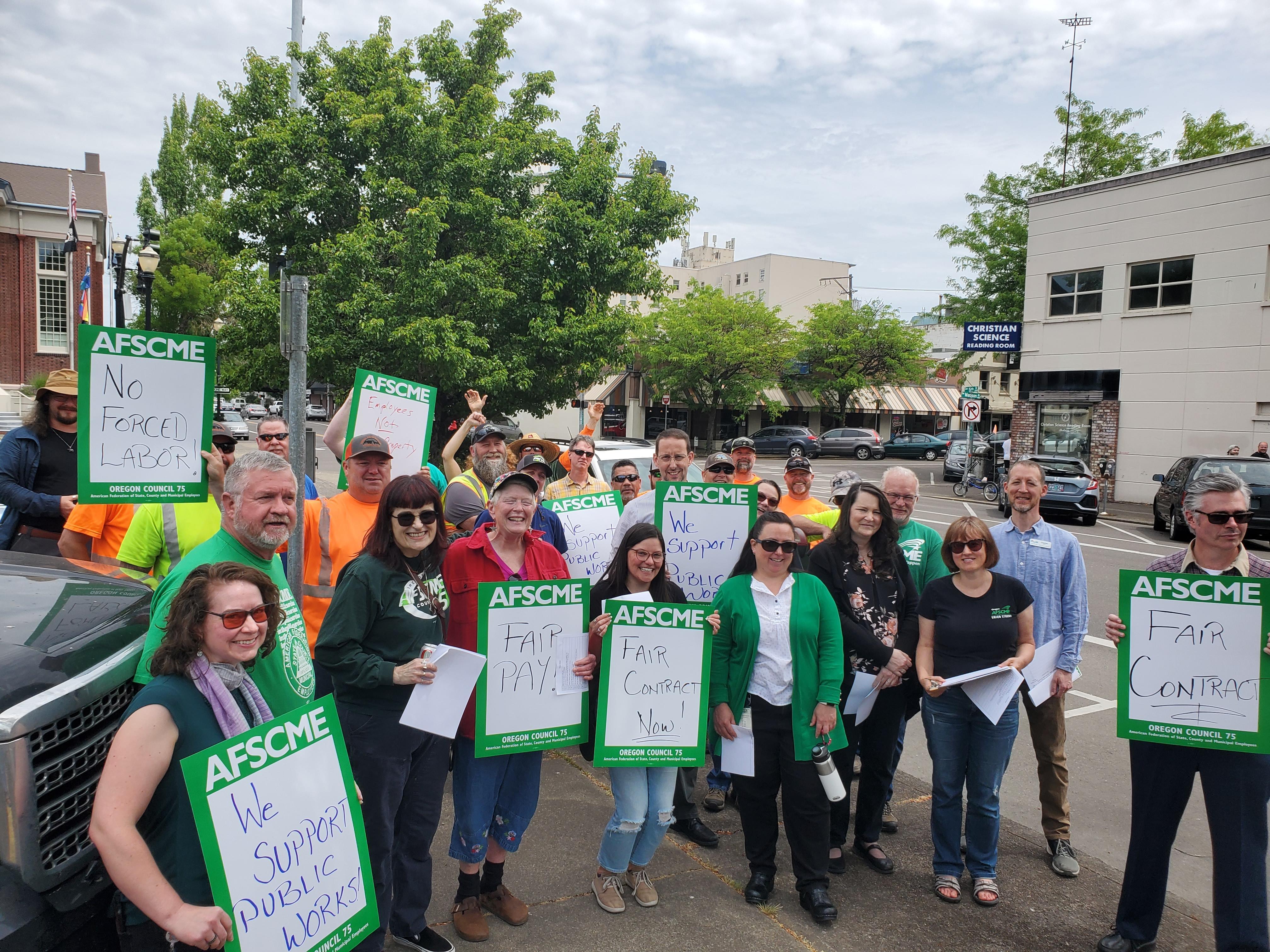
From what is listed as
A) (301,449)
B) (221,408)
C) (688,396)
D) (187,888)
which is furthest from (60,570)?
(221,408)

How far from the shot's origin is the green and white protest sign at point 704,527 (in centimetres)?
523

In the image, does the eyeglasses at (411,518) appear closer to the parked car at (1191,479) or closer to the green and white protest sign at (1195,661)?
the green and white protest sign at (1195,661)

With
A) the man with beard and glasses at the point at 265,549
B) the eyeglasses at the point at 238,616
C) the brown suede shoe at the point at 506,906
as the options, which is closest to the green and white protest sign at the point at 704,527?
the brown suede shoe at the point at 506,906

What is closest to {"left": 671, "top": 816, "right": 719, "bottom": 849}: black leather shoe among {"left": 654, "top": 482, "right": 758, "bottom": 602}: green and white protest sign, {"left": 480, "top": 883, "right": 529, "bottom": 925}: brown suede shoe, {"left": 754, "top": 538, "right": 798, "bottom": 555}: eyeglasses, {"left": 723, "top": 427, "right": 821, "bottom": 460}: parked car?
{"left": 480, "top": 883, "right": 529, "bottom": 925}: brown suede shoe

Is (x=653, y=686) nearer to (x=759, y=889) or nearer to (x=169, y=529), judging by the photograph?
(x=759, y=889)

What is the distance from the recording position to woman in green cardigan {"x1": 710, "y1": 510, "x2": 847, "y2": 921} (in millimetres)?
4000

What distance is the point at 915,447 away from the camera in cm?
4806

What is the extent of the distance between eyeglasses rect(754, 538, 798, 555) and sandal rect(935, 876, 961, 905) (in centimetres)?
179

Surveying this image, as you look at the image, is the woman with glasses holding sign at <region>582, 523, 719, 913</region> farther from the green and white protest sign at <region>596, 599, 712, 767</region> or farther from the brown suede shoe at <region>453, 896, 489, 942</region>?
the brown suede shoe at <region>453, 896, 489, 942</region>

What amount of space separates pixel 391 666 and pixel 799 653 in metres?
1.88

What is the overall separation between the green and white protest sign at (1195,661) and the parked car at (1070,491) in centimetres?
1762

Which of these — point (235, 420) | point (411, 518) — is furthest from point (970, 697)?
point (235, 420)

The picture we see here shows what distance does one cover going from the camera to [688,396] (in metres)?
48.1

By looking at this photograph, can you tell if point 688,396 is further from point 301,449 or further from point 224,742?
point 224,742
